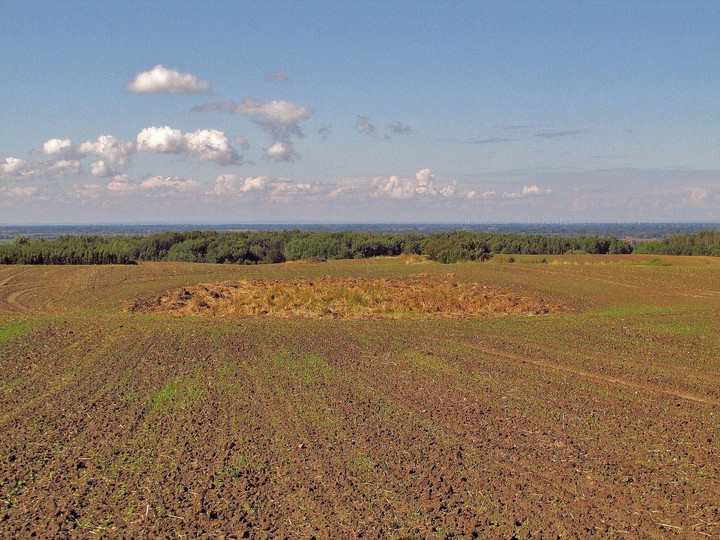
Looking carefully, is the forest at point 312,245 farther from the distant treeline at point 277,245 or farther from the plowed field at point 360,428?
the plowed field at point 360,428

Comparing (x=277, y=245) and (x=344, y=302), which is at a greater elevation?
(x=277, y=245)

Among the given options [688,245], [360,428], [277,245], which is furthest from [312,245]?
[360,428]

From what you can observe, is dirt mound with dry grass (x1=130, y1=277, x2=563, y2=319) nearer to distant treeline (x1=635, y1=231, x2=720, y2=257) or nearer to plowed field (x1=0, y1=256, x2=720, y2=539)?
plowed field (x1=0, y1=256, x2=720, y2=539)

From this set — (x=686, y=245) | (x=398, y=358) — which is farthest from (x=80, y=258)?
(x=686, y=245)

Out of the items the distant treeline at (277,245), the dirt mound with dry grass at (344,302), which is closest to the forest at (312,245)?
the distant treeline at (277,245)

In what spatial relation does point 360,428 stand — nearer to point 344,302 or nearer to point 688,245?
point 344,302

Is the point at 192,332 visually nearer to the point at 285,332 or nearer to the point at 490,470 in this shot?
the point at 285,332

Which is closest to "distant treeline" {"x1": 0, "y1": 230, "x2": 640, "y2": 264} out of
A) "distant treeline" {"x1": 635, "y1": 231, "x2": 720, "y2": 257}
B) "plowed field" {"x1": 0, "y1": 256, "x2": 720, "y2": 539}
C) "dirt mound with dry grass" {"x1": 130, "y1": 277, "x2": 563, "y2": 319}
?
"distant treeline" {"x1": 635, "y1": 231, "x2": 720, "y2": 257}
